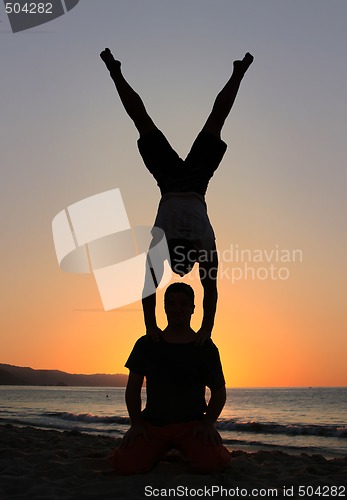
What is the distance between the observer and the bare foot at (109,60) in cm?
456

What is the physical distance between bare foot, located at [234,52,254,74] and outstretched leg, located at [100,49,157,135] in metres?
0.94

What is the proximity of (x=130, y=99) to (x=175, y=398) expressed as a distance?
2.53 m

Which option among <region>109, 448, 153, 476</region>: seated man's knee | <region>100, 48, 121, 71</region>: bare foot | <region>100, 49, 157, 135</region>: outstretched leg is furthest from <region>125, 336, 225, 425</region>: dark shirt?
<region>100, 48, 121, 71</region>: bare foot

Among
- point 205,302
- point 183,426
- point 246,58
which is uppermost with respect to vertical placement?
point 246,58

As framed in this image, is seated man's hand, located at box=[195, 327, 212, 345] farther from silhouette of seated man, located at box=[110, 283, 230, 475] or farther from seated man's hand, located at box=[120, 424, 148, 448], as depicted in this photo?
seated man's hand, located at box=[120, 424, 148, 448]

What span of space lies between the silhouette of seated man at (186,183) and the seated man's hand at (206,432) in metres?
0.67

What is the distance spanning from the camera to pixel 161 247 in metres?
4.16

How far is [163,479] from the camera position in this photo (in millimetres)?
3646

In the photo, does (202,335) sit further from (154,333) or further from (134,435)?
(134,435)

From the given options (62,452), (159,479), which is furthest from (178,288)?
(62,452)

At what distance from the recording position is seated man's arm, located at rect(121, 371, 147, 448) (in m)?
3.89

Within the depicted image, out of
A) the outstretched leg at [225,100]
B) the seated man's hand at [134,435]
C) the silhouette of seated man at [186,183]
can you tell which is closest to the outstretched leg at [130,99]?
the silhouette of seated man at [186,183]

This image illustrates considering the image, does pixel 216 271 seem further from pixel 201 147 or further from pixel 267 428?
pixel 267 428

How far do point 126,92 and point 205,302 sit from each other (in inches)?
76.6
